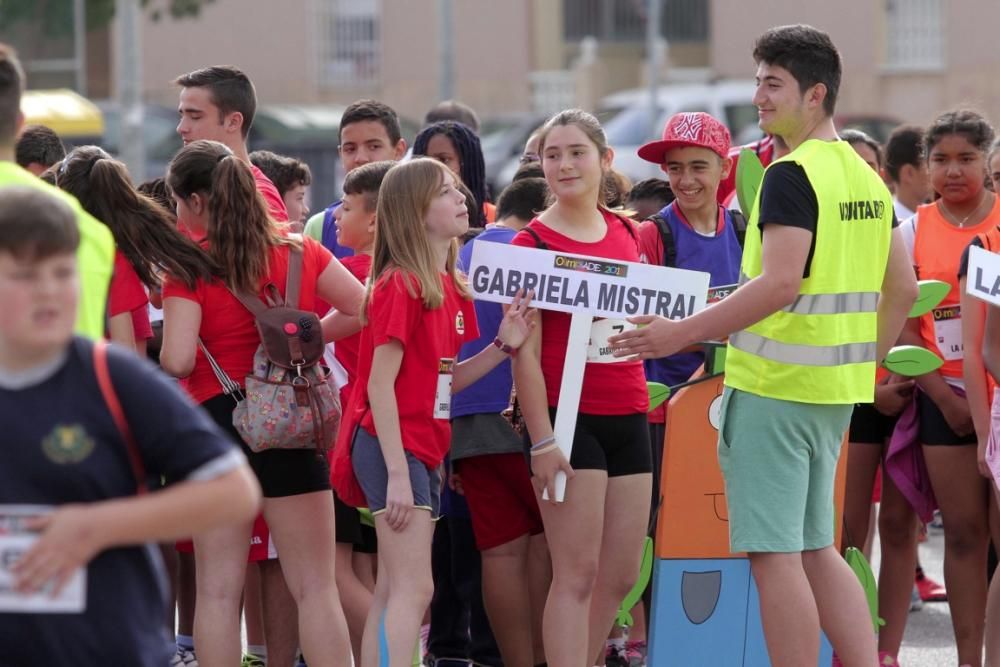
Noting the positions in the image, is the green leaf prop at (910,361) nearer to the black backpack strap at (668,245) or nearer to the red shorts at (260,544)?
the black backpack strap at (668,245)

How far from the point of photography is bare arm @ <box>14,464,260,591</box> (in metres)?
2.62

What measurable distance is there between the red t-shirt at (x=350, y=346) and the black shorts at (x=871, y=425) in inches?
73.0

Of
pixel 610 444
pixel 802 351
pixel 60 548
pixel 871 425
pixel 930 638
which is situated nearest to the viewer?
pixel 60 548

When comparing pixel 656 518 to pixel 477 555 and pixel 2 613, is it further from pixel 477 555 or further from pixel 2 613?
pixel 2 613

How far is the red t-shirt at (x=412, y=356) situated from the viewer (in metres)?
4.71

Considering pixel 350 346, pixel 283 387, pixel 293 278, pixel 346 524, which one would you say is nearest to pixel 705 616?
pixel 346 524

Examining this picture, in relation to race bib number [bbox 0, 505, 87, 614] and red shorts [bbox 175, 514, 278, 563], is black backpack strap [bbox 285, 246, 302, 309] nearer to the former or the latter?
red shorts [bbox 175, 514, 278, 563]

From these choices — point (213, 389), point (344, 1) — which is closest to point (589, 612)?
point (213, 389)

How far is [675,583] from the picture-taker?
17.7 feet

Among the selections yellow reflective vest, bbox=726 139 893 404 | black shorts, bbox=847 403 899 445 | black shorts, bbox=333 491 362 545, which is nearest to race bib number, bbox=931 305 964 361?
black shorts, bbox=847 403 899 445

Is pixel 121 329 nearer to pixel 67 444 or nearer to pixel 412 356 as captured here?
pixel 412 356

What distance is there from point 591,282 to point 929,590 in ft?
11.2

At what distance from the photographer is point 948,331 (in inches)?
235

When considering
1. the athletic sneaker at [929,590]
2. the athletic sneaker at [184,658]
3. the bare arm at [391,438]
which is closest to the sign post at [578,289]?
the bare arm at [391,438]
